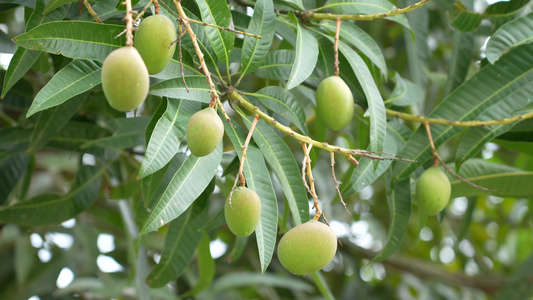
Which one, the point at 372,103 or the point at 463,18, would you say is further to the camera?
the point at 463,18

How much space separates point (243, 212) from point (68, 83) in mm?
301

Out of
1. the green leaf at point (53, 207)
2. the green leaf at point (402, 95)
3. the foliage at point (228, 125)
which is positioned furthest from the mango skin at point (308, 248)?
the green leaf at point (53, 207)

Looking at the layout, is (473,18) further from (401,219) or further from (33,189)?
(33,189)

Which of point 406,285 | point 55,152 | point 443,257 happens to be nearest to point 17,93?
point 55,152

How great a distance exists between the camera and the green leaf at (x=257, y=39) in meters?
0.93

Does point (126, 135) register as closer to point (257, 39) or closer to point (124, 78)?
point (257, 39)

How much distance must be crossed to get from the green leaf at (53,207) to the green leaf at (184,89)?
0.62 meters

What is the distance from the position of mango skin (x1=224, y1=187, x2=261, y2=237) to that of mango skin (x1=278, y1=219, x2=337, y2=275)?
0.06m

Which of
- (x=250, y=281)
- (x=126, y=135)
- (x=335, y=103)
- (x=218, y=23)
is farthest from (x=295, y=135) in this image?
(x=250, y=281)

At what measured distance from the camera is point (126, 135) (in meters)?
1.29

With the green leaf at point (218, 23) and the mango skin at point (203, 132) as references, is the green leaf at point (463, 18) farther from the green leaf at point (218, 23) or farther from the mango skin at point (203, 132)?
the mango skin at point (203, 132)

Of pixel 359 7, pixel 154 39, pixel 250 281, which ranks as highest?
pixel 154 39

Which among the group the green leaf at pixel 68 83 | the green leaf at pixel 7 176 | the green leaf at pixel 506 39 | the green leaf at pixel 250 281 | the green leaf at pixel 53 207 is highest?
the green leaf at pixel 68 83

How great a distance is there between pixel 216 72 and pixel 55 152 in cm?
147
